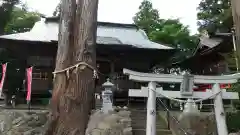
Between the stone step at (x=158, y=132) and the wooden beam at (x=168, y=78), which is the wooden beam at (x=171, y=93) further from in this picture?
the stone step at (x=158, y=132)

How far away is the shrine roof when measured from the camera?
1380cm

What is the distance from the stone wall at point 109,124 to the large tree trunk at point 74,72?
1.14 m

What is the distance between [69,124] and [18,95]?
899 cm

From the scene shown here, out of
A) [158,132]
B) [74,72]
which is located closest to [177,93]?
[74,72]

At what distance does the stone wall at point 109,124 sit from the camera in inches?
294

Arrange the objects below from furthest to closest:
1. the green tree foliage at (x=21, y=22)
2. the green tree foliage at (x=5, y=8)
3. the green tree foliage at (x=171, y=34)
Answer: the green tree foliage at (x=21, y=22)
the green tree foliage at (x=171, y=34)
the green tree foliage at (x=5, y=8)

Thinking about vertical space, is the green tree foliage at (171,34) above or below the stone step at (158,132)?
above

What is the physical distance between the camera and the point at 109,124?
25.1 feet

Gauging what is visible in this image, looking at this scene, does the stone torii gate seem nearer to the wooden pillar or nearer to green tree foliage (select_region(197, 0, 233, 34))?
the wooden pillar

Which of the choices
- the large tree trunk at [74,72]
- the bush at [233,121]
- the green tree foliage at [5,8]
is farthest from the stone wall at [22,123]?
the green tree foliage at [5,8]

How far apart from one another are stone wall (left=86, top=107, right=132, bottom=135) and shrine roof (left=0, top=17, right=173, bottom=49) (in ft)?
20.0

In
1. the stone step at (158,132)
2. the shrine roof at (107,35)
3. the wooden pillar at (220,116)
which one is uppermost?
the shrine roof at (107,35)

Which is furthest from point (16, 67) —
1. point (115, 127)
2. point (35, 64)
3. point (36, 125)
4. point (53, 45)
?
point (115, 127)

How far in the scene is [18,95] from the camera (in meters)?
14.1
